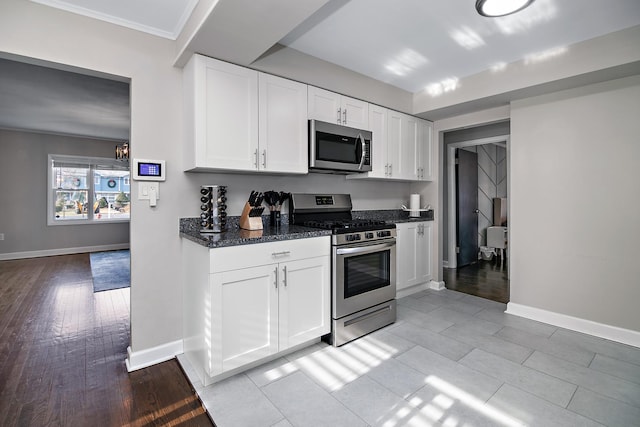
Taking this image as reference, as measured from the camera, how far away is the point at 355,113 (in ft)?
10.5

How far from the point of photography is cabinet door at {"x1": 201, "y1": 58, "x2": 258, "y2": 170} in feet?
7.29

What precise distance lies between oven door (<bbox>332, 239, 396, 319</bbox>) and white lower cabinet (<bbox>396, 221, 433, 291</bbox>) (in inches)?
27.4

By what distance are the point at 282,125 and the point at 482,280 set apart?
3.73 m

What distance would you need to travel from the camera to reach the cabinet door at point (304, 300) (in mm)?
2246

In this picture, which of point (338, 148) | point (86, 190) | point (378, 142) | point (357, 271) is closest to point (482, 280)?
point (378, 142)

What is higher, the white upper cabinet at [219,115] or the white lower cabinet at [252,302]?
the white upper cabinet at [219,115]

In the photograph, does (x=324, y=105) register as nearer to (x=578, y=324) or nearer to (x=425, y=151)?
(x=425, y=151)

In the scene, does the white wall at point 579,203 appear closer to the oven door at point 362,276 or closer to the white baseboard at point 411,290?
the white baseboard at point 411,290

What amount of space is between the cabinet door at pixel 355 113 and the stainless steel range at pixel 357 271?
82 centimetres

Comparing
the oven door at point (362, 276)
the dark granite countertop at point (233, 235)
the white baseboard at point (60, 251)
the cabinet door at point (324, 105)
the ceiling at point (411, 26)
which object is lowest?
the white baseboard at point (60, 251)

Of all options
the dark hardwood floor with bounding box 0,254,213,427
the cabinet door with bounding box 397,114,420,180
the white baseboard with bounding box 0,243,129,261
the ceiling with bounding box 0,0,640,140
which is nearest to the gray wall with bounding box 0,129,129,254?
the white baseboard with bounding box 0,243,129,261

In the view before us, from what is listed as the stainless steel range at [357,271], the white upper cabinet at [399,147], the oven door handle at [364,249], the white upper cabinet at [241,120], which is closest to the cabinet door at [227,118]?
the white upper cabinet at [241,120]

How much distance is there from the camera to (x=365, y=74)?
3.24m

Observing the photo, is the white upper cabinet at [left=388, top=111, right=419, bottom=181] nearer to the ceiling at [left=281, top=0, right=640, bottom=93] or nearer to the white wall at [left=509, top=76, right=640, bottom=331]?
the ceiling at [left=281, top=0, right=640, bottom=93]
